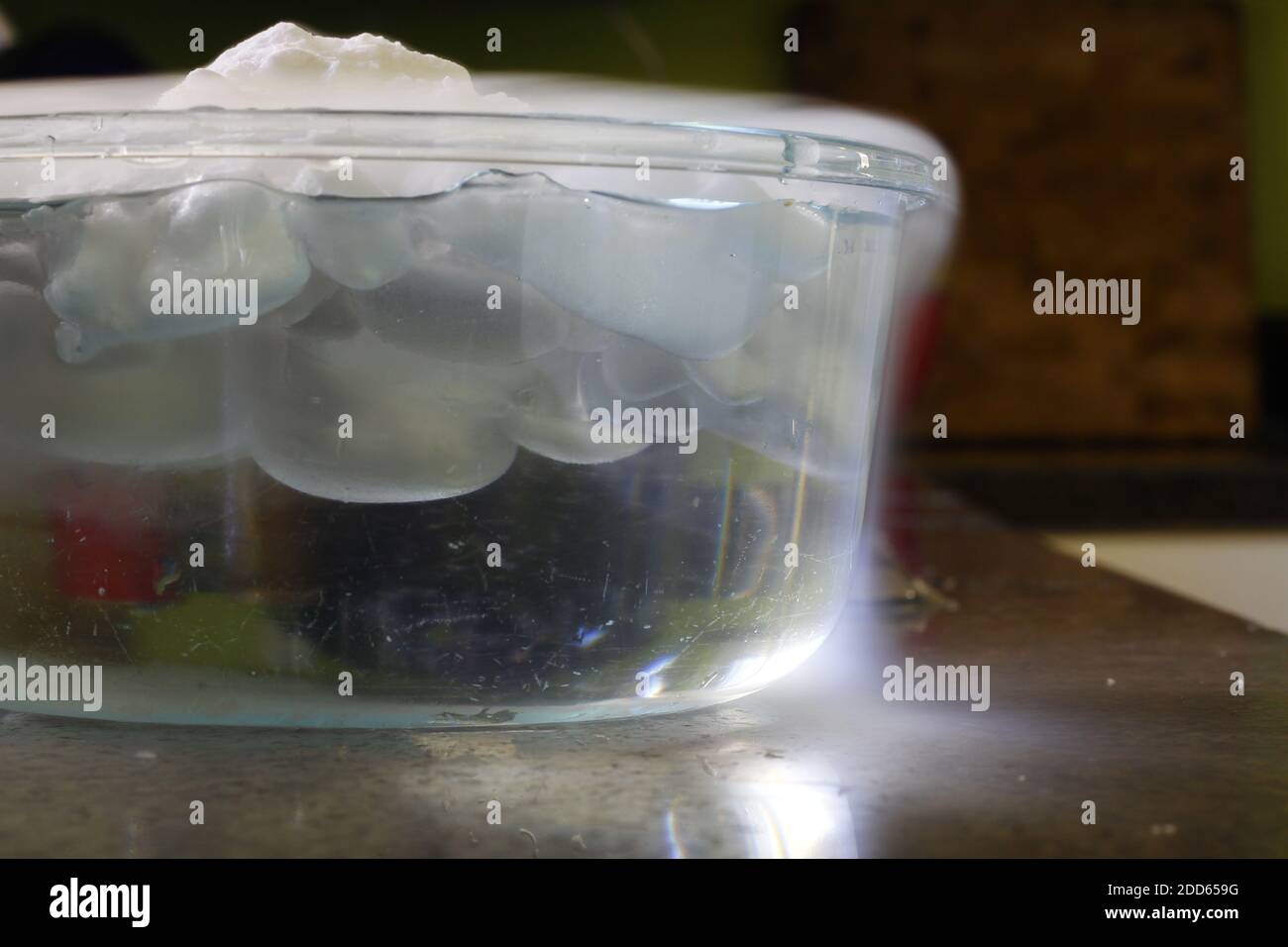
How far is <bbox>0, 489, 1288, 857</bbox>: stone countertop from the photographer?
12.4 inches

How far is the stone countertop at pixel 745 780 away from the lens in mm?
314

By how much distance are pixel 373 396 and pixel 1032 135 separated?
8.13 feet

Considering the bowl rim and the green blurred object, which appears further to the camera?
the green blurred object

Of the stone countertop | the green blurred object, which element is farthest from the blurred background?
the stone countertop

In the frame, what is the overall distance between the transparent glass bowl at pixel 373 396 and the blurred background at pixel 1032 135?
2.15m

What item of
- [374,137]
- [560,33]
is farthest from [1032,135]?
[374,137]

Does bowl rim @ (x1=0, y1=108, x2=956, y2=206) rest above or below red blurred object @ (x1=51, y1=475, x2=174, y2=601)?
above

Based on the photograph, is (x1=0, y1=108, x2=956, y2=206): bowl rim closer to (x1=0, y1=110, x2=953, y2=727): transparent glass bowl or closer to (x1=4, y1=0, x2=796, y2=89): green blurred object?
(x1=0, y1=110, x2=953, y2=727): transparent glass bowl

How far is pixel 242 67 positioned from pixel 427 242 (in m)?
0.08

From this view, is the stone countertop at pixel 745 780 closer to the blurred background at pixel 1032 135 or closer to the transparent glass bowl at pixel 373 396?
the transparent glass bowl at pixel 373 396

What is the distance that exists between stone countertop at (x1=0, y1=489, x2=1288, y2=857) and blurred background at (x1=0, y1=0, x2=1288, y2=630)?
2063 mm

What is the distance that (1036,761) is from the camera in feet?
1.26
